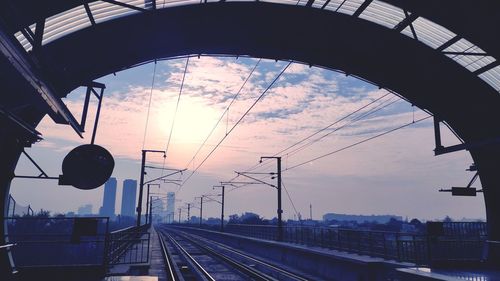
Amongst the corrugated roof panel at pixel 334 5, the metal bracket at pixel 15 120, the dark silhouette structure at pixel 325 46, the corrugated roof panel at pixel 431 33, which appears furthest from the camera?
the corrugated roof panel at pixel 431 33

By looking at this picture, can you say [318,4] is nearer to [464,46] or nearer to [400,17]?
[400,17]

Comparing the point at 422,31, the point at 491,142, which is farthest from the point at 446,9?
the point at 491,142

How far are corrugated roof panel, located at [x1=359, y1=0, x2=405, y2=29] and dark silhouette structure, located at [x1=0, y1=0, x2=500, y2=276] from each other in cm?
4

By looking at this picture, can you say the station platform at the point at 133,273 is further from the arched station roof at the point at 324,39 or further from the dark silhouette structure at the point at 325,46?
the arched station roof at the point at 324,39

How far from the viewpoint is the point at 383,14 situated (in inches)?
530

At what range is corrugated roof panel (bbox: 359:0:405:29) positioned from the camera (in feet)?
42.6

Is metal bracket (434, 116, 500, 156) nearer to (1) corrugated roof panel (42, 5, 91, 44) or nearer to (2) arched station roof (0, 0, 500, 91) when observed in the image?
(2) arched station roof (0, 0, 500, 91)

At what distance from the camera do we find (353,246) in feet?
65.0

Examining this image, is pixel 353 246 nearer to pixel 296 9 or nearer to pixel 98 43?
pixel 296 9

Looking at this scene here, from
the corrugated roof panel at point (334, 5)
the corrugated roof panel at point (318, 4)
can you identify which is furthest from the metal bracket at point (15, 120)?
the corrugated roof panel at point (334, 5)

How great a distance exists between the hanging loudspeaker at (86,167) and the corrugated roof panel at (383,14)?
434 inches

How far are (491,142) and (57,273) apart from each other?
51.5 feet

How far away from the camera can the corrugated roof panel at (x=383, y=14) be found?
1299 centimetres

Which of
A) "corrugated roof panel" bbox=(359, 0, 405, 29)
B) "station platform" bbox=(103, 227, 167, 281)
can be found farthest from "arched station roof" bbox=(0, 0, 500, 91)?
"station platform" bbox=(103, 227, 167, 281)
